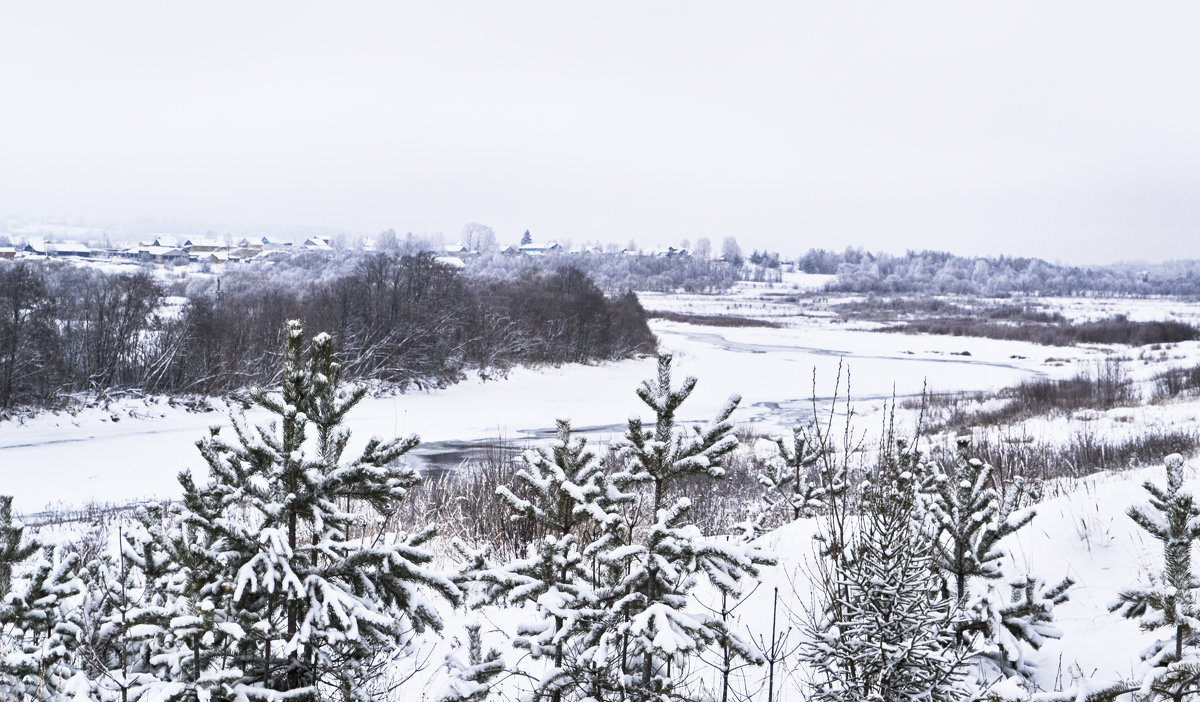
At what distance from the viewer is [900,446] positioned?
6816 mm

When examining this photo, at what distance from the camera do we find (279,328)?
29953 mm

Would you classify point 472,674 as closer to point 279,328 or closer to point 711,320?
point 279,328

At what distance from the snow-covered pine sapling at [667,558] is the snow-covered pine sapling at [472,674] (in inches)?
19.0

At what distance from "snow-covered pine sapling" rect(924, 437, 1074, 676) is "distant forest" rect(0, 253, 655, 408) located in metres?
24.4

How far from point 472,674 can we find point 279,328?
96.9ft

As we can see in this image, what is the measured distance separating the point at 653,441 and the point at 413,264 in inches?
1401

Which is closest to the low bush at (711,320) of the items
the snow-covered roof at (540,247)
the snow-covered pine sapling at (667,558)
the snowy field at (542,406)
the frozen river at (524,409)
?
the snowy field at (542,406)

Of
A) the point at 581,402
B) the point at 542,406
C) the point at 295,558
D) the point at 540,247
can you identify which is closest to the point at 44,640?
the point at 295,558

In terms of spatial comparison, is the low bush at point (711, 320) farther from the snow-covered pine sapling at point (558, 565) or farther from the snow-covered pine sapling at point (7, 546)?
the snow-covered pine sapling at point (7, 546)

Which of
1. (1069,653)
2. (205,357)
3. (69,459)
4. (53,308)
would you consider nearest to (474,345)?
(205,357)

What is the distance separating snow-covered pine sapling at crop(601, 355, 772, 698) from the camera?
2.76 meters

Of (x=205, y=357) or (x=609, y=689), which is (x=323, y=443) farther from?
(x=205, y=357)

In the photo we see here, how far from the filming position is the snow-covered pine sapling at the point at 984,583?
143 inches

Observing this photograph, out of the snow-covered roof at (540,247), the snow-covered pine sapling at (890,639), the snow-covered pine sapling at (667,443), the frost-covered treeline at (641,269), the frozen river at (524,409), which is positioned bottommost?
the frozen river at (524,409)
